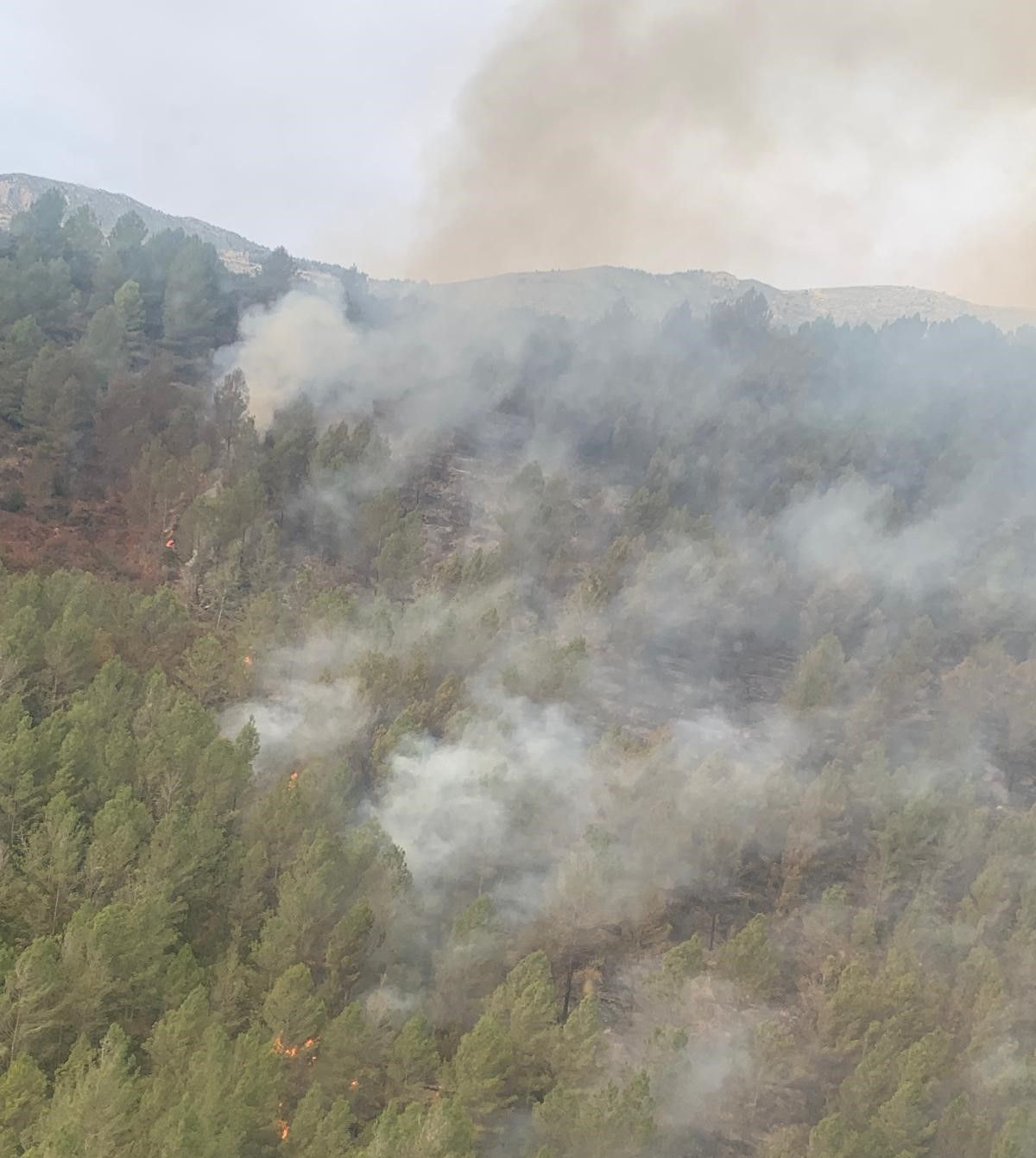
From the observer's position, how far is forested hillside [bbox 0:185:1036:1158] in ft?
78.4

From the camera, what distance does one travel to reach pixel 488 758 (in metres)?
38.2

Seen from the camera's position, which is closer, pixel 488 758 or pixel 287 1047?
pixel 287 1047

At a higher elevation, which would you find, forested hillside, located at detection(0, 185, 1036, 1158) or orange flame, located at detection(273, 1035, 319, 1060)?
forested hillside, located at detection(0, 185, 1036, 1158)

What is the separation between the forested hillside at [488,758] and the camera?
23906 mm

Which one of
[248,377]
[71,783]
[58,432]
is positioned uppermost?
[248,377]

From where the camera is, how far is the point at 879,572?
59344mm

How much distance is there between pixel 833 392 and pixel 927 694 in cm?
4289

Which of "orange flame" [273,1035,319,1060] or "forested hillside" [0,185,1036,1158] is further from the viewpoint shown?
"forested hillside" [0,185,1036,1158]

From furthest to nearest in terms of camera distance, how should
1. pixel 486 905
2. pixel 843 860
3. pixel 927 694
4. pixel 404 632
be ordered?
pixel 927 694 < pixel 404 632 < pixel 843 860 < pixel 486 905

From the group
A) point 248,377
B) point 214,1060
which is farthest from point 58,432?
point 214,1060

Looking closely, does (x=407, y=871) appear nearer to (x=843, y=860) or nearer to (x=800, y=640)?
(x=843, y=860)

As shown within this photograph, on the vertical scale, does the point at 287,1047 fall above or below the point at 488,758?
below

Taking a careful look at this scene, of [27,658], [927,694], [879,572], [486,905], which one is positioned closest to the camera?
[486,905]

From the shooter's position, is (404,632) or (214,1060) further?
(404,632)
